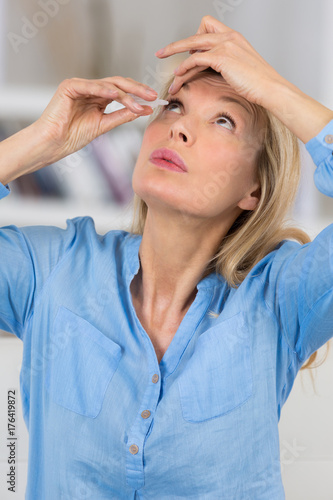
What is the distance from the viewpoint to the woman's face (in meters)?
1.19

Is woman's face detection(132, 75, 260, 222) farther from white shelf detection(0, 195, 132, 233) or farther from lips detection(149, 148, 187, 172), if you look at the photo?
white shelf detection(0, 195, 132, 233)

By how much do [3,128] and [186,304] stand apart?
38.3 inches

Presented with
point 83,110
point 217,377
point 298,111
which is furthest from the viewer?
point 83,110

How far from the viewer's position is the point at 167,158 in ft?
3.98

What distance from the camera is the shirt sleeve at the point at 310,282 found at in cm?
105

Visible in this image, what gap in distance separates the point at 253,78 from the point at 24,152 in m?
0.47

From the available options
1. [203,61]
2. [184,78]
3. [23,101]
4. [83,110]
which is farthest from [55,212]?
[203,61]

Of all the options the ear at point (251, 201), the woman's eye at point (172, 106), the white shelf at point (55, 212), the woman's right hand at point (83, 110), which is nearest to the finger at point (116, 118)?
the woman's right hand at point (83, 110)

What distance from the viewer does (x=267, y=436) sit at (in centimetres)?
119

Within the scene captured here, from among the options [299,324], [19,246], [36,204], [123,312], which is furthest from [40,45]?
[299,324]

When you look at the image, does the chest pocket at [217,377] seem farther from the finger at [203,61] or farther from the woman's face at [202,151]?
the finger at [203,61]

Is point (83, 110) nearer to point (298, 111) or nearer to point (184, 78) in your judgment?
point (184, 78)

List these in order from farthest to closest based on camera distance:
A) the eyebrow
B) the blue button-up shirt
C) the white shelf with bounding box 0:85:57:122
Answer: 1. the white shelf with bounding box 0:85:57:122
2. the eyebrow
3. the blue button-up shirt

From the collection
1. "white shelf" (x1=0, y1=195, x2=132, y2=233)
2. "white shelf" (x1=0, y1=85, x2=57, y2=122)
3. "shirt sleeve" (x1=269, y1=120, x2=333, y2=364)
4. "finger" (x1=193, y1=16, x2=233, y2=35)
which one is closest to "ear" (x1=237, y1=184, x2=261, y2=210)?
"shirt sleeve" (x1=269, y1=120, x2=333, y2=364)
